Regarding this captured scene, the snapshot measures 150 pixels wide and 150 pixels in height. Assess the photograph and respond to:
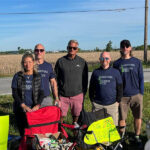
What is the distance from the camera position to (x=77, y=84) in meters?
4.58

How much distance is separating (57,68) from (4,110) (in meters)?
3.23

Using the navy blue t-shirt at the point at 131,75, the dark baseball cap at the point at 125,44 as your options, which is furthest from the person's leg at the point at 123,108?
the dark baseball cap at the point at 125,44

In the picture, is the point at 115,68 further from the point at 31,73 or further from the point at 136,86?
the point at 31,73

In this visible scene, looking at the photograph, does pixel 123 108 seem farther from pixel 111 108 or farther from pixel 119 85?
pixel 119 85

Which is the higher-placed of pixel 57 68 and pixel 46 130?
pixel 57 68

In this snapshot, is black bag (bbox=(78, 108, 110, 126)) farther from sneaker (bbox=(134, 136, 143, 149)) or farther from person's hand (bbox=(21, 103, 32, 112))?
sneaker (bbox=(134, 136, 143, 149))

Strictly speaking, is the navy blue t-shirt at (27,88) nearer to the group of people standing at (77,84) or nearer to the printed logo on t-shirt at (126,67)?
the group of people standing at (77,84)

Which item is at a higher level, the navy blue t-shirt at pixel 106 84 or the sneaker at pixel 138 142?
the navy blue t-shirt at pixel 106 84

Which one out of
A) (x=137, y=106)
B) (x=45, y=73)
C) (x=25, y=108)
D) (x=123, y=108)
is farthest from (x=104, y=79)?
(x=25, y=108)

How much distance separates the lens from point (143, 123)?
5570 millimetres

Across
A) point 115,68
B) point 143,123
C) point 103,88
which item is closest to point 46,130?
point 103,88

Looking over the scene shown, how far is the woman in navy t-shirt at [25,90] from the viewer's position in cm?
386

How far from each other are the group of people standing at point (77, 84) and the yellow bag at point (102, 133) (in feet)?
1.45

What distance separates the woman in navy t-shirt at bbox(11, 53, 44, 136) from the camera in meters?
3.86
